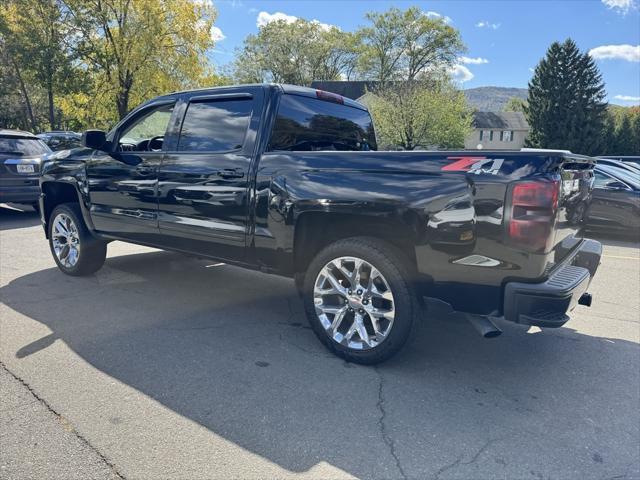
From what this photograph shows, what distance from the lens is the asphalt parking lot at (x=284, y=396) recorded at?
7.82 ft

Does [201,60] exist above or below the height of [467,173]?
above

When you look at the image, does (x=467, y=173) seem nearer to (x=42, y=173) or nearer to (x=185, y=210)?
(x=185, y=210)

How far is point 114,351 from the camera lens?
3.55 metres

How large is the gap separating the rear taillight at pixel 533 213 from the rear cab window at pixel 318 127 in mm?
1913

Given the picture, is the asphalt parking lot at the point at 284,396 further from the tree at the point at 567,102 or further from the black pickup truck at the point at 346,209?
the tree at the point at 567,102

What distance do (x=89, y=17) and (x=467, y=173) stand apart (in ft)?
75.6

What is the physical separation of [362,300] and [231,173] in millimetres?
1477

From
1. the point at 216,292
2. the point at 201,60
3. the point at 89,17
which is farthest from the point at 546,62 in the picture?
the point at 216,292

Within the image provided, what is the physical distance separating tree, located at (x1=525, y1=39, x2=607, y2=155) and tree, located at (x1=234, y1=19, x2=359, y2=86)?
23237 mm

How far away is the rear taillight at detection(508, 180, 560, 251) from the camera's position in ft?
8.91

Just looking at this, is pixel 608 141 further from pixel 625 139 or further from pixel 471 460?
pixel 471 460

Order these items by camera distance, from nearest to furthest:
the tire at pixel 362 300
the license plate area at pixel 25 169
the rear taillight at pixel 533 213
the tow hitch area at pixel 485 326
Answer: the rear taillight at pixel 533 213, the tow hitch area at pixel 485 326, the tire at pixel 362 300, the license plate area at pixel 25 169

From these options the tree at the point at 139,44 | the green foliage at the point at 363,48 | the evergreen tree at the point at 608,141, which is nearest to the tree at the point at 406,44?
the green foliage at the point at 363,48

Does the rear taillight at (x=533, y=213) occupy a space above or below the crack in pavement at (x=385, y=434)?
above
